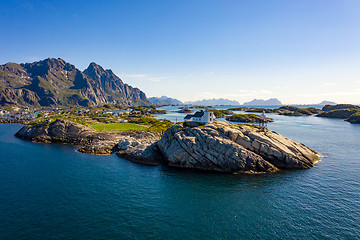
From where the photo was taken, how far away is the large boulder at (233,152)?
54188mm

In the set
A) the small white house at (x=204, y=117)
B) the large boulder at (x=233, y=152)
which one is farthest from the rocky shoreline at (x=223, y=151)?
the small white house at (x=204, y=117)

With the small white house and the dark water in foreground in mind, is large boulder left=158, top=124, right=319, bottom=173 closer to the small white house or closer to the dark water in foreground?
the dark water in foreground

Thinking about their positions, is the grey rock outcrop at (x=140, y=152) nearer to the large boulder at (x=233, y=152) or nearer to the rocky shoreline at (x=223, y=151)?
the rocky shoreline at (x=223, y=151)

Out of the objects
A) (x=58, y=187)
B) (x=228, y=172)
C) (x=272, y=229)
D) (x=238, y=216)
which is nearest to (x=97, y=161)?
(x=58, y=187)

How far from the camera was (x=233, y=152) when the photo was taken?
180 feet

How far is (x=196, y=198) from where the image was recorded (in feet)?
130

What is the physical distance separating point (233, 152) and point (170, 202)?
2599 centimetres

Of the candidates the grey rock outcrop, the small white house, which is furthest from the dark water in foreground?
the small white house

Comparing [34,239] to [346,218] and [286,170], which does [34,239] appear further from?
[286,170]

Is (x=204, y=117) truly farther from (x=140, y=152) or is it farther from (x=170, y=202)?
(x=170, y=202)

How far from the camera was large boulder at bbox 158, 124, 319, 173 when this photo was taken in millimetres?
54188

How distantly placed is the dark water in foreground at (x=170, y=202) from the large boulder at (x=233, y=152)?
146 inches

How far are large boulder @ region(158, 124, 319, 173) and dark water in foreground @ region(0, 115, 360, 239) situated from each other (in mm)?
3700

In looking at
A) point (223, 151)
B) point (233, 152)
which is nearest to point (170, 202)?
point (223, 151)
